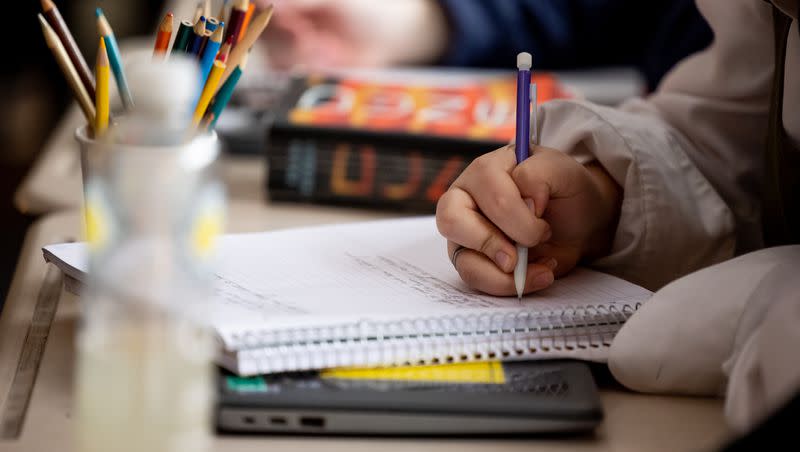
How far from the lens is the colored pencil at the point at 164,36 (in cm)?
57

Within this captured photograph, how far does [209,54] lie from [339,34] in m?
0.63

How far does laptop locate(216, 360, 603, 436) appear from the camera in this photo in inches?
18.3

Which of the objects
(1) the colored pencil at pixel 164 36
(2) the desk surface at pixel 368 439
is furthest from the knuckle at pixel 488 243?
(1) the colored pencil at pixel 164 36

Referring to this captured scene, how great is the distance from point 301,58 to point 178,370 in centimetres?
83

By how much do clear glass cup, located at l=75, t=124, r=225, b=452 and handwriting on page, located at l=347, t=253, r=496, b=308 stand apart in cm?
20

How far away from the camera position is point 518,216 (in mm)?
565

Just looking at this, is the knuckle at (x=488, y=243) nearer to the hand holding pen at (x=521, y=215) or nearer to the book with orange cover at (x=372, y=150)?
the hand holding pen at (x=521, y=215)

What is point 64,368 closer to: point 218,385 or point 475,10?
point 218,385

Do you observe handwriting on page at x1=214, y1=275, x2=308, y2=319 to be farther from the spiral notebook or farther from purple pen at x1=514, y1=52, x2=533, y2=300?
purple pen at x1=514, y1=52, x2=533, y2=300

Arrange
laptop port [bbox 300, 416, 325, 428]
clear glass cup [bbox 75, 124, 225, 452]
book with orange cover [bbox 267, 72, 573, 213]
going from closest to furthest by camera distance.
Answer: clear glass cup [bbox 75, 124, 225, 452]
laptop port [bbox 300, 416, 325, 428]
book with orange cover [bbox 267, 72, 573, 213]

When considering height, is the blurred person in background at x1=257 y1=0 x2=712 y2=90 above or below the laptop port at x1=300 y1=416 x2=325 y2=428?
above

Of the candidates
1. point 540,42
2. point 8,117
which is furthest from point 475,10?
point 8,117

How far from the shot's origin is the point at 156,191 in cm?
37

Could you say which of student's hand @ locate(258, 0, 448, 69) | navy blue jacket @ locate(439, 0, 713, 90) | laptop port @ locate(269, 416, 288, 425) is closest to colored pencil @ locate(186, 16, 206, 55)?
laptop port @ locate(269, 416, 288, 425)
